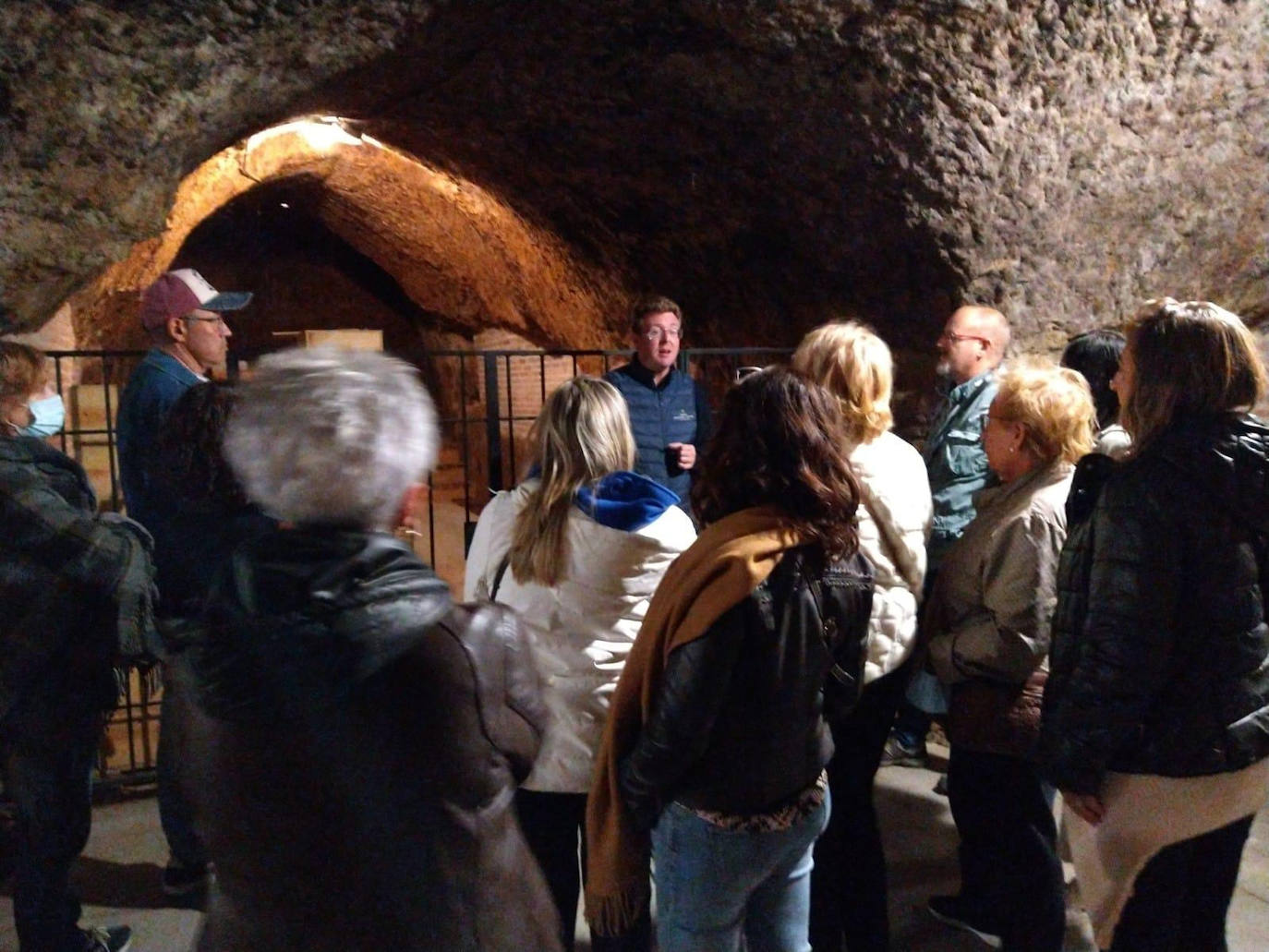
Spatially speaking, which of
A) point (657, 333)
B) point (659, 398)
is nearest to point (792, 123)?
point (657, 333)

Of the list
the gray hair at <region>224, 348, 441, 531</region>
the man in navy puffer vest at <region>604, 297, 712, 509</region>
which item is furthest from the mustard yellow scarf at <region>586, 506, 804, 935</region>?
the man in navy puffer vest at <region>604, 297, 712, 509</region>

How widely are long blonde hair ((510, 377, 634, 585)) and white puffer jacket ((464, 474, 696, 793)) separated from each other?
30mm

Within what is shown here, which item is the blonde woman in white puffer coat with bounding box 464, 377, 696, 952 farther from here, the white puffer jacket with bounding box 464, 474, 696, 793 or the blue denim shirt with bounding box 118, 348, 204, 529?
the blue denim shirt with bounding box 118, 348, 204, 529

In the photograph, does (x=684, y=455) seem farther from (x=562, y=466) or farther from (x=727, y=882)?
(x=727, y=882)

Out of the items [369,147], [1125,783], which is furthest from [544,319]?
[1125,783]

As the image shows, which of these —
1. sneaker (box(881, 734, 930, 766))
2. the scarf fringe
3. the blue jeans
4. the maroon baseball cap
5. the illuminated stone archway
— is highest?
the illuminated stone archway

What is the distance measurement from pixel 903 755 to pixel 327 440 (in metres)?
3.47

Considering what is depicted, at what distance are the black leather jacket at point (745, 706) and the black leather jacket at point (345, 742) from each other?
20.5 inches

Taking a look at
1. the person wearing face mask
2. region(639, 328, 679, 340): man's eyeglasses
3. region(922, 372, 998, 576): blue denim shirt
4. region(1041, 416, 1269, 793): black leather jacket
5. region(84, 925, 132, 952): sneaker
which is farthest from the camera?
region(639, 328, 679, 340): man's eyeglasses

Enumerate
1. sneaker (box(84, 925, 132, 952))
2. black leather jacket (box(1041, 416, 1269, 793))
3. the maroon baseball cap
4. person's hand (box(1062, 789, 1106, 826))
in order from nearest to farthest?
black leather jacket (box(1041, 416, 1269, 793)) < person's hand (box(1062, 789, 1106, 826)) < sneaker (box(84, 925, 132, 952)) < the maroon baseball cap

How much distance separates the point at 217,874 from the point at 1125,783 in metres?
1.63

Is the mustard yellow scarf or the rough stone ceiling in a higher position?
the rough stone ceiling

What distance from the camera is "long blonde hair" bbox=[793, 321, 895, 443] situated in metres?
2.37

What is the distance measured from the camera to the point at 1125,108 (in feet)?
14.9
